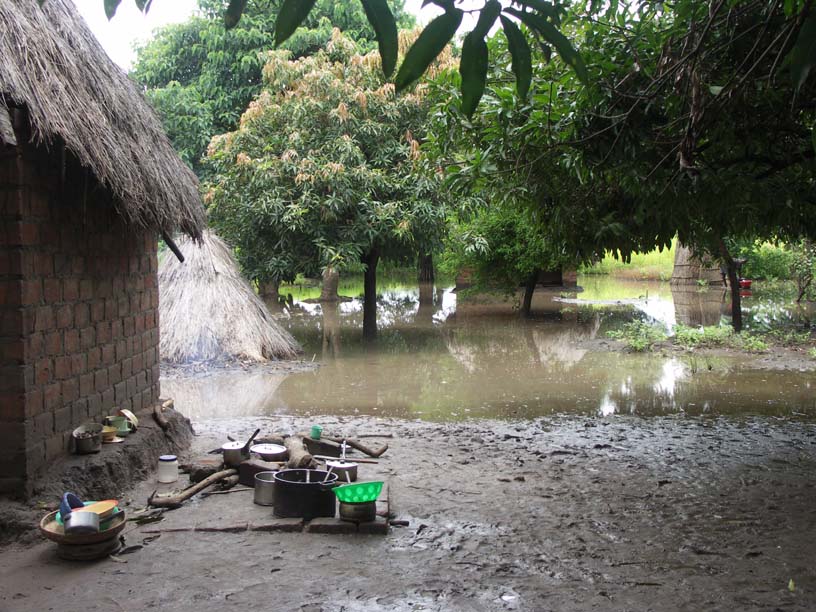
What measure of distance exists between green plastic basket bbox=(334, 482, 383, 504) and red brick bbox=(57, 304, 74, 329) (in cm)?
218

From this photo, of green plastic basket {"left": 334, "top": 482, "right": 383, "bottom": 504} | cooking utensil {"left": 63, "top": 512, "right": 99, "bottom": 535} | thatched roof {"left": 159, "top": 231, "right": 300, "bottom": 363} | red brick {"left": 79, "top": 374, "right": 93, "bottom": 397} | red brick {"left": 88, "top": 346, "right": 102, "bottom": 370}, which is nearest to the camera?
cooking utensil {"left": 63, "top": 512, "right": 99, "bottom": 535}

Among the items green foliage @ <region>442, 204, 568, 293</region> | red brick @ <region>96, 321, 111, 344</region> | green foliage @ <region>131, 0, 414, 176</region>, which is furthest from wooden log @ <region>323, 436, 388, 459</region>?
green foliage @ <region>131, 0, 414, 176</region>

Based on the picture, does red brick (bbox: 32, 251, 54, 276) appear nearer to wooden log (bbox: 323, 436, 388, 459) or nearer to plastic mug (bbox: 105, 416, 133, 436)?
plastic mug (bbox: 105, 416, 133, 436)

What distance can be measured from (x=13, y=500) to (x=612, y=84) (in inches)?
199

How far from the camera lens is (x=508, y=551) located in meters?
4.46

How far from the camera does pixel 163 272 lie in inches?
523

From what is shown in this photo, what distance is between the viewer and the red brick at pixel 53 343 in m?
4.75

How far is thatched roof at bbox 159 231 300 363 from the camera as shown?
12562mm

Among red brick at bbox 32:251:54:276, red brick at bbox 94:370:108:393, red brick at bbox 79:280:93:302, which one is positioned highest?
red brick at bbox 32:251:54:276

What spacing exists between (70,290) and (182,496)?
1.63 meters

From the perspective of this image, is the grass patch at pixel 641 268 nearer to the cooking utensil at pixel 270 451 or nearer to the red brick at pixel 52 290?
the cooking utensil at pixel 270 451

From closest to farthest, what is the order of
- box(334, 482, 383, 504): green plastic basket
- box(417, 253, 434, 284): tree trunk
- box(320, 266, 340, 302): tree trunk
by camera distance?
box(334, 482, 383, 504): green plastic basket < box(320, 266, 340, 302): tree trunk < box(417, 253, 434, 284): tree trunk

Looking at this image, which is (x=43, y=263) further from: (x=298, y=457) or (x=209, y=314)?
(x=209, y=314)

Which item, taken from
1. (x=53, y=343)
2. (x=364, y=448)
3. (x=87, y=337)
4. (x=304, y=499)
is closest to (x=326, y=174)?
(x=364, y=448)
